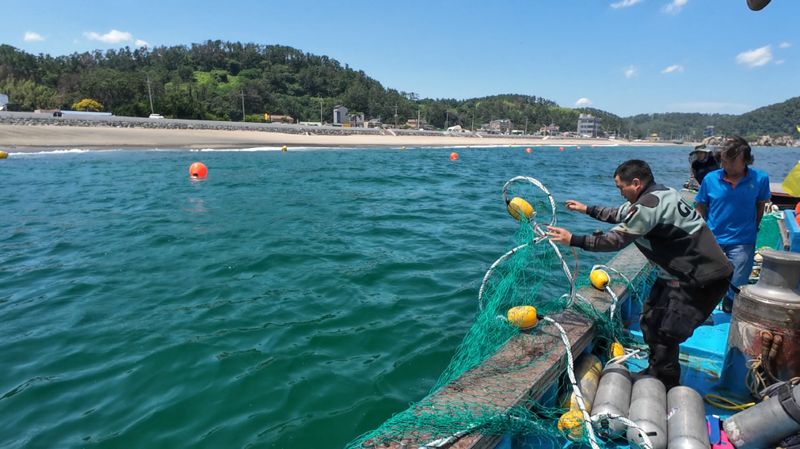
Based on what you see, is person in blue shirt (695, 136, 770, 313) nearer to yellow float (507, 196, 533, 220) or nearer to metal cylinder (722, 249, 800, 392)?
metal cylinder (722, 249, 800, 392)

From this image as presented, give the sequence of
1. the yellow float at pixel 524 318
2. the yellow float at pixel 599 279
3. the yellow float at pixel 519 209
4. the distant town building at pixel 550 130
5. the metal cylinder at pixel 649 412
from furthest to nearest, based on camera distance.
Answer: the distant town building at pixel 550 130 → the yellow float at pixel 599 279 → the yellow float at pixel 519 209 → the yellow float at pixel 524 318 → the metal cylinder at pixel 649 412

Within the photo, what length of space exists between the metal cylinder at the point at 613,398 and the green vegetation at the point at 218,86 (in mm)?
85435

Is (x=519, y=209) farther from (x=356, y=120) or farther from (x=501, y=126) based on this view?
(x=501, y=126)

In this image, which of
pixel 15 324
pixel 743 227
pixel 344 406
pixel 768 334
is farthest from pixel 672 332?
pixel 15 324

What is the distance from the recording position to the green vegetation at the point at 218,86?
255 ft

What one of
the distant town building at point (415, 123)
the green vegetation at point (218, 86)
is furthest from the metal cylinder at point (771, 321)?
the distant town building at point (415, 123)

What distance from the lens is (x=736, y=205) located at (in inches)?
190

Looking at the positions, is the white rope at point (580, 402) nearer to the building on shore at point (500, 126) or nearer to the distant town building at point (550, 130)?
the building on shore at point (500, 126)

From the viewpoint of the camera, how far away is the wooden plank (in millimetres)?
2787

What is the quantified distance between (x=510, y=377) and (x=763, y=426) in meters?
1.63

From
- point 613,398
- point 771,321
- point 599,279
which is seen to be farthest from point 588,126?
point 613,398

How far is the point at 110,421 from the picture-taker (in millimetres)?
4250

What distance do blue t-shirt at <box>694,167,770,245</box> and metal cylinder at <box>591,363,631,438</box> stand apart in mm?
2426

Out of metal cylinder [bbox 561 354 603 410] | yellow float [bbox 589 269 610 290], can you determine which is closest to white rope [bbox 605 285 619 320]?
yellow float [bbox 589 269 610 290]
